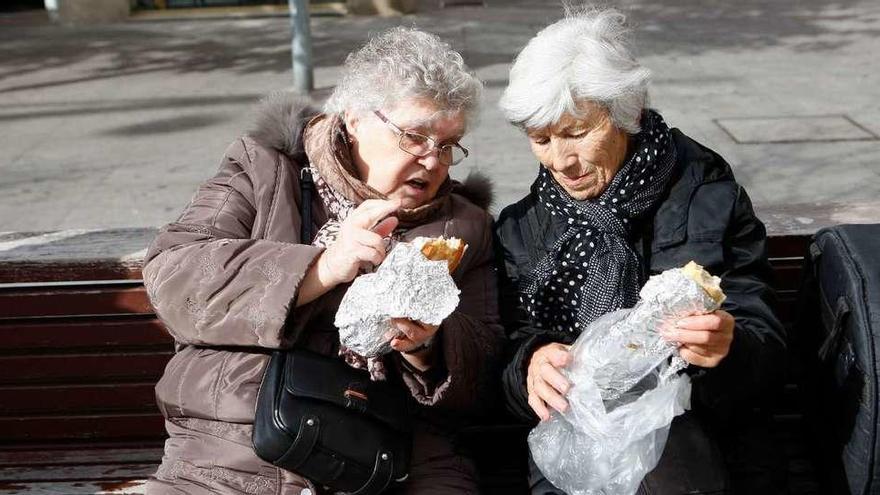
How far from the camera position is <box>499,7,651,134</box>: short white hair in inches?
95.0

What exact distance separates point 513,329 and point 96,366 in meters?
1.29

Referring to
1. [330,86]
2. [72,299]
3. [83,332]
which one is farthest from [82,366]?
[330,86]

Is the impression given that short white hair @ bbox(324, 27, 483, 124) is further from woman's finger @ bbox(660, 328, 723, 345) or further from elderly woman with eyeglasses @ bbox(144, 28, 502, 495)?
woman's finger @ bbox(660, 328, 723, 345)

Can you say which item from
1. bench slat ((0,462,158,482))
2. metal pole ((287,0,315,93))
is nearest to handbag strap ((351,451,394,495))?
bench slat ((0,462,158,482))

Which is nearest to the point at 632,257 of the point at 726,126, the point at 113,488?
the point at 113,488

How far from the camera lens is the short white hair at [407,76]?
A: 8.32ft

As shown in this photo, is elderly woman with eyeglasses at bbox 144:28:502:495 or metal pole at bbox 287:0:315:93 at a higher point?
elderly woman with eyeglasses at bbox 144:28:502:495

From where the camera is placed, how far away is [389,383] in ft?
8.16

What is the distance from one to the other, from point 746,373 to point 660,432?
0.24m

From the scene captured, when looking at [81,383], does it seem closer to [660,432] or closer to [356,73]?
[356,73]

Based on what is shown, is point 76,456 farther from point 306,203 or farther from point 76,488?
point 306,203

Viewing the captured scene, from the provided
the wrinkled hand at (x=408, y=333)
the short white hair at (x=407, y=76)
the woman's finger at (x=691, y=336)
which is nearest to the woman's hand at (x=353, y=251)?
the wrinkled hand at (x=408, y=333)

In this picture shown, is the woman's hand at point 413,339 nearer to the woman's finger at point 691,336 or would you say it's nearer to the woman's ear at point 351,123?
the woman's finger at point 691,336

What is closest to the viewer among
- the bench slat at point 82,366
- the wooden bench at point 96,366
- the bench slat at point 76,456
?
the wooden bench at point 96,366
